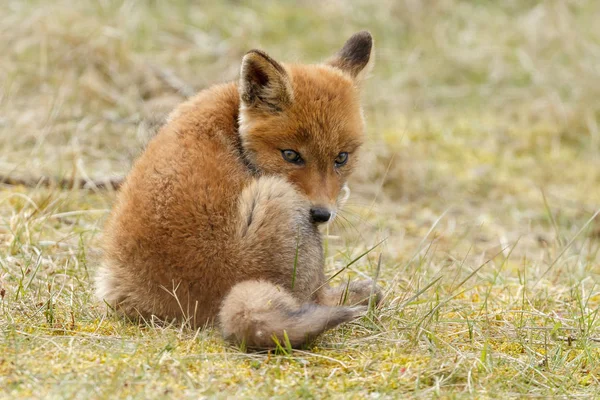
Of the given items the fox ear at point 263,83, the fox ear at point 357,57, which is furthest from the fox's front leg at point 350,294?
the fox ear at point 357,57

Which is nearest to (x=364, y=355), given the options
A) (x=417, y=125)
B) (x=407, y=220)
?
(x=407, y=220)

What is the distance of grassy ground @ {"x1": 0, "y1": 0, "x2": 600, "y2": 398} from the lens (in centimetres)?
388

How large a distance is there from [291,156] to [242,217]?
647 mm

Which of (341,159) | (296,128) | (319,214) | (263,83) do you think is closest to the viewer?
(319,214)

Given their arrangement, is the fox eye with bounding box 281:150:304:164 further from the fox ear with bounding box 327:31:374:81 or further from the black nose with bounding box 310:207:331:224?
the fox ear with bounding box 327:31:374:81

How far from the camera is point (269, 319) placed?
3.93 metres

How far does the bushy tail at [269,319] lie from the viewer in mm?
3924

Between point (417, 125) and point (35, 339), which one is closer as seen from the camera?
point (35, 339)

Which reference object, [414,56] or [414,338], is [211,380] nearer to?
[414,338]

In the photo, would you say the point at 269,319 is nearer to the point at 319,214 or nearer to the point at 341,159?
the point at 319,214

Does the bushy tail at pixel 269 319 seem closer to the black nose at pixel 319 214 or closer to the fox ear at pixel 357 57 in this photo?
the black nose at pixel 319 214

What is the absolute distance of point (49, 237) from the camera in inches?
230

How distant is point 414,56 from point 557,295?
249 inches

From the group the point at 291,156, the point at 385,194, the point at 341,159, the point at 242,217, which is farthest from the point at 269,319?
the point at 385,194
